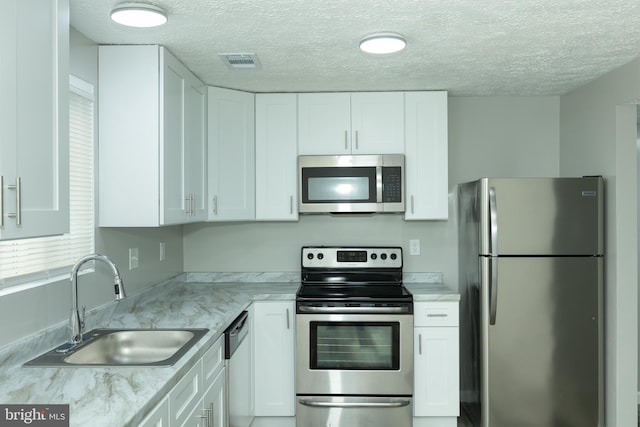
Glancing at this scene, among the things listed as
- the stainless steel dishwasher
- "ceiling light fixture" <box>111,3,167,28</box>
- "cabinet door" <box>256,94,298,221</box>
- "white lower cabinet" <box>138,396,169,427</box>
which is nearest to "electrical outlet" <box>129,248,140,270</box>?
the stainless steel dishwasher

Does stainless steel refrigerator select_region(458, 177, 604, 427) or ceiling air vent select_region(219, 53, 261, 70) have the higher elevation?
ceiling air vent select_region(219, 53, 261, 70)

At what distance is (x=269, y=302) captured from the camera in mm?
3318

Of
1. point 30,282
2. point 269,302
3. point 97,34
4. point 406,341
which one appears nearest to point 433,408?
point 406,341

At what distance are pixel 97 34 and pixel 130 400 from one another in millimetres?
1753

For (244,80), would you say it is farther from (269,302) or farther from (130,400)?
(130,400)

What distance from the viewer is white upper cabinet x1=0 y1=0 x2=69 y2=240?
1.36 meters

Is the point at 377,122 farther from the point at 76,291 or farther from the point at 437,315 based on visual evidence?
the point at 76,291

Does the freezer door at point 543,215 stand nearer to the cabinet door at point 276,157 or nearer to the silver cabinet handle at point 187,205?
the cabinet door at point 276,157

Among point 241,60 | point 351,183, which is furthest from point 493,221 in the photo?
point 241,60

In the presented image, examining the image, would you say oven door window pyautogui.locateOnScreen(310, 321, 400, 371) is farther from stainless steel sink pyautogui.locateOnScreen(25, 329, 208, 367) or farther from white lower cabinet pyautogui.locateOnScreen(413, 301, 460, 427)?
stainless steel sink pyautogui.locateOnScreen(25, 329, 208, 367)

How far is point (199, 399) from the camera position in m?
2.08

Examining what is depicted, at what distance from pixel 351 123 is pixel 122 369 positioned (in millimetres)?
2305

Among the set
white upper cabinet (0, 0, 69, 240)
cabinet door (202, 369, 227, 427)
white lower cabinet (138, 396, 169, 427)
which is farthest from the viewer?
cabinet door (202, 369, 227, 427)

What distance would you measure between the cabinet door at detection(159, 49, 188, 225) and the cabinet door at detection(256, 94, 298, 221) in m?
0.78
